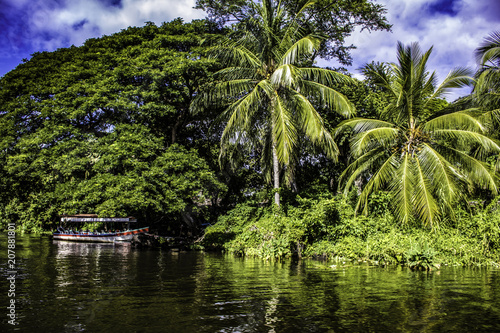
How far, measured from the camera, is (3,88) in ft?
79.0

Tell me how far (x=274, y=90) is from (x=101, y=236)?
510 inches

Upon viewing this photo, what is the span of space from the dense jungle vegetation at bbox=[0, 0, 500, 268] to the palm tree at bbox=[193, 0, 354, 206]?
8 centimetres

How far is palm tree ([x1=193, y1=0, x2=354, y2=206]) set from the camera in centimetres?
1545

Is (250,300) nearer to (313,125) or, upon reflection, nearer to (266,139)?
(313,125)

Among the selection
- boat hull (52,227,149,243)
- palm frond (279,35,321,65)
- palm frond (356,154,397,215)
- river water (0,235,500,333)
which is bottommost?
boat hull (52,227,149,243)

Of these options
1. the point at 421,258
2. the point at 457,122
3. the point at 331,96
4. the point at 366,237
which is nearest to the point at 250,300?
the point at 421,258

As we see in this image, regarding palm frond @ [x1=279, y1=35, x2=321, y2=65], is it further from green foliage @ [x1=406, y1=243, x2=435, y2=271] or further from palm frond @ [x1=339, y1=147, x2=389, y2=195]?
green foliage @ [x1=406, y1=243, x2=435, y2=271]

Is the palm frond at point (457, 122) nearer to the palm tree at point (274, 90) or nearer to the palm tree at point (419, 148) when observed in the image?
the palm tree at point (419, 148)

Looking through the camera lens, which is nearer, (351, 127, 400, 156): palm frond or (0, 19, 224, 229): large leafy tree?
(351, 127, 400, 156): palm frond

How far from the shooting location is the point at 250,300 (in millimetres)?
6527

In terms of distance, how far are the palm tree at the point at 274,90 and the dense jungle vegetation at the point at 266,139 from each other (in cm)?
8

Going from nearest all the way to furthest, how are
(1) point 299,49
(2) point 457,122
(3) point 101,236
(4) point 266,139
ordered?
(2) point 457,122 → (1) point 299,49 → (4) point 266,139 → (3) point 101,236

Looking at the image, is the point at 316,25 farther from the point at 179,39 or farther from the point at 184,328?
the point at 184,328

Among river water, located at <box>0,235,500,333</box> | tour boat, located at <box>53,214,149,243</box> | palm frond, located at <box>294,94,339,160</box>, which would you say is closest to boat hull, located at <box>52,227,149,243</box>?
tour boat, located at <box>53,214,149,243</box>
